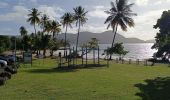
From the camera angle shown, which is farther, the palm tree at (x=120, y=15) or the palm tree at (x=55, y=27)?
the palm tree at (x=55, y=27)

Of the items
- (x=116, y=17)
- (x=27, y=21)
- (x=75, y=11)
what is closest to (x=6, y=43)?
(x=27, y=21)

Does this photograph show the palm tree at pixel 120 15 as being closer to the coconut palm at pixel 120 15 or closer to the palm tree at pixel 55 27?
the coconut palm at pixel 120 15

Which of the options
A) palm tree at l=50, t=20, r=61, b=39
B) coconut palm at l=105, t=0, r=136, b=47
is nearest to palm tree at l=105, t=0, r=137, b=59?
coconut palm at l=105, t=0, r=136, b=47

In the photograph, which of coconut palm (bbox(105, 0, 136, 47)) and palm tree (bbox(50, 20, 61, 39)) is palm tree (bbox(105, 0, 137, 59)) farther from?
palm tree (bbox(50, 20, 61, 39))

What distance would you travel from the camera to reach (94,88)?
87.0 ft

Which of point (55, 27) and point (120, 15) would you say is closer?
point (120, 15)

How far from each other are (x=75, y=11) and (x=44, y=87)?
2681 inches

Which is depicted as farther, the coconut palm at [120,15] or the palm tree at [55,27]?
the palm tree at [55,27]

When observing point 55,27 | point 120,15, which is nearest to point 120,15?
point 120,15

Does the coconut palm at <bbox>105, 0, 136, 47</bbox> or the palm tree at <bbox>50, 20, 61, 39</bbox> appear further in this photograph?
the palm tree at <bbox>50, 20, 61, 39</bbox>

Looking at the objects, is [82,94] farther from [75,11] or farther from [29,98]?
[75,11]

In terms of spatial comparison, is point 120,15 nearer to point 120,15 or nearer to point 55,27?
point 120,15

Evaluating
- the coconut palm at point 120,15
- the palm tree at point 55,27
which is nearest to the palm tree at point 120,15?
the coconut palm at point 120,15

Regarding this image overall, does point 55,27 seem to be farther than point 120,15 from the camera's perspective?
Yes
